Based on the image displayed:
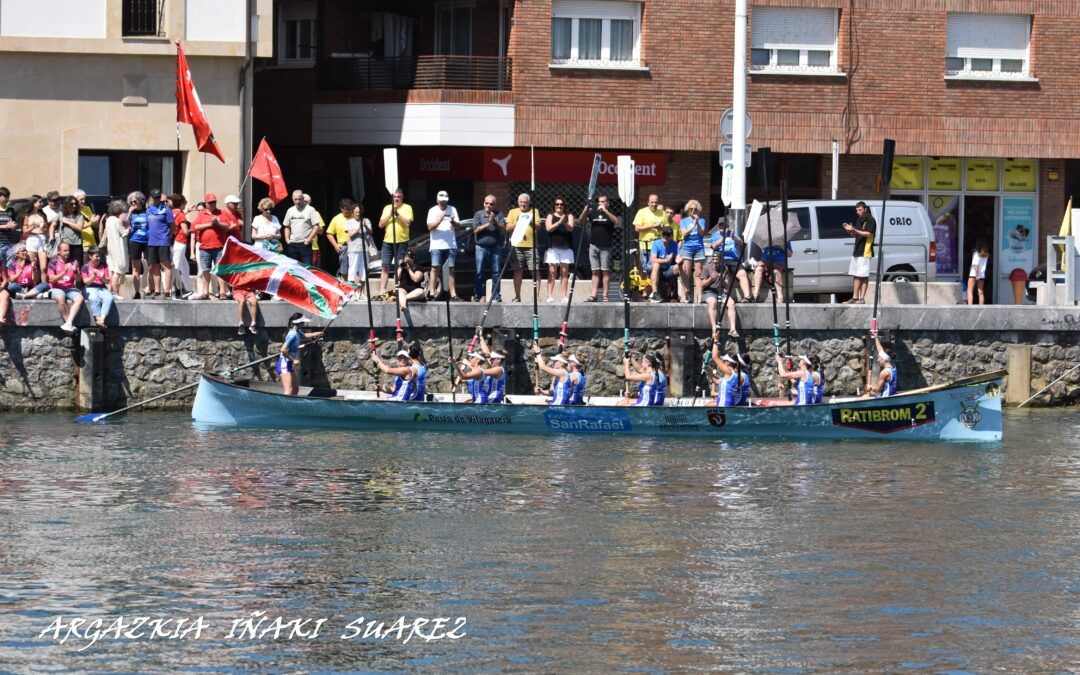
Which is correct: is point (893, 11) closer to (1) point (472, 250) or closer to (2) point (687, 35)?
(2) point (687, 35)

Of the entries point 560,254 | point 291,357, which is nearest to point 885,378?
point 560,254

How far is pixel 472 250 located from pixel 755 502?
1103 centimetres

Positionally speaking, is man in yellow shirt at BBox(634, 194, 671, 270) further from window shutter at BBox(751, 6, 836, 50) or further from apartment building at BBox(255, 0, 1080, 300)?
window shutter at BBox(751, 6, 836, 50)

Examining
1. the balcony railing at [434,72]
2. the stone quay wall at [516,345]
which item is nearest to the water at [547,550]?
the stone quay wall at [516,345]

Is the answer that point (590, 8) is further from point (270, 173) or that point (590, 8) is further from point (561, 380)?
point (561, 380)

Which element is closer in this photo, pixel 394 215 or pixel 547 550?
pixel 547 550

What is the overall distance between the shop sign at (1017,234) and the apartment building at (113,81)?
1565cm

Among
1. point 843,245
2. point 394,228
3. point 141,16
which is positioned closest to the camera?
point 394,228

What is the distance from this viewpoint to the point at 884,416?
25.1m

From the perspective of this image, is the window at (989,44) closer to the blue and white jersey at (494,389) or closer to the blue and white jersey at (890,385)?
the blue and white jersey at (890,385)

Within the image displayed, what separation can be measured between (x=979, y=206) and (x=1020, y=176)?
105 centimetres

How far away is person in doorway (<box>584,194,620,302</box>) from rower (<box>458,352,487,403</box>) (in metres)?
2.77

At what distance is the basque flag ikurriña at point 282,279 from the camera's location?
25891 mm

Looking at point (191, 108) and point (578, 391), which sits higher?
point (191, 108)
